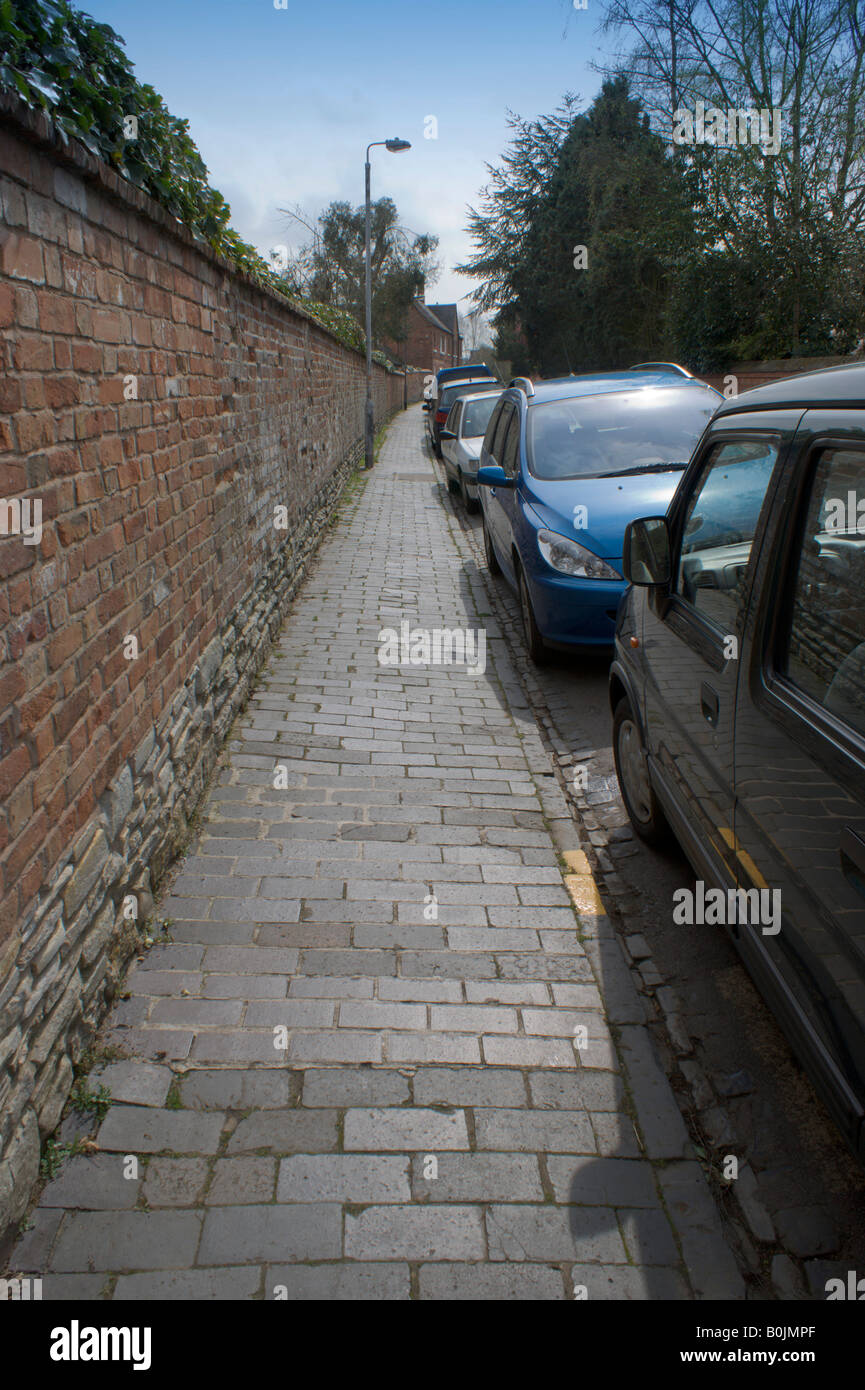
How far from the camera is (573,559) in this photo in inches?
241

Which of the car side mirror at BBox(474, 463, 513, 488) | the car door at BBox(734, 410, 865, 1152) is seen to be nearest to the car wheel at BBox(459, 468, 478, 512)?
the car side mirror at BBox(474, 463, 513, 488)

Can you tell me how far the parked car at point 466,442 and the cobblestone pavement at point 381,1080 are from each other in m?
9.85

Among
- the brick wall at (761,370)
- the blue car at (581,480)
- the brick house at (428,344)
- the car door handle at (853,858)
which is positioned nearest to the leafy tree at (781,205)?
the brick wall at (761,370)

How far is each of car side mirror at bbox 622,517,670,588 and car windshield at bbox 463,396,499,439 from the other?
12.5 metres

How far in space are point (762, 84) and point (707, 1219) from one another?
69.3 ft

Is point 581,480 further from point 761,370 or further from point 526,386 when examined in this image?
point 761,370

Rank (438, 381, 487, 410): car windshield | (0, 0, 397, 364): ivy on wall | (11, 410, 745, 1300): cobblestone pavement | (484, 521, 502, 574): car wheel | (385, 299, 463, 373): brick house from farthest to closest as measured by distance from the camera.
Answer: (385, 299, 463, 373): brick house, (438, 381, 487, 410): car windshield, (484, 521, 502, 574): car wheel, (0, 0, 397, 364): ivy on wall, (11, 410, 745, 1300): cobblestone pavement

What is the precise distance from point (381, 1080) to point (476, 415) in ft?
48.2

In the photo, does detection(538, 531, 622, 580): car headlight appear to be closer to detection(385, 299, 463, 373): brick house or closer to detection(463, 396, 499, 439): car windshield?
detection(463, 396, 499, 439): car windshield

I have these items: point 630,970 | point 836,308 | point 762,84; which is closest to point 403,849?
point 630,970

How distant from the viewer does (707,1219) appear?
7.62 feet

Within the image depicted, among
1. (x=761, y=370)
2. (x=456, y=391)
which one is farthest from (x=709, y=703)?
(x=456, y=391)

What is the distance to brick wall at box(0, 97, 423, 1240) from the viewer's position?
2.21m
